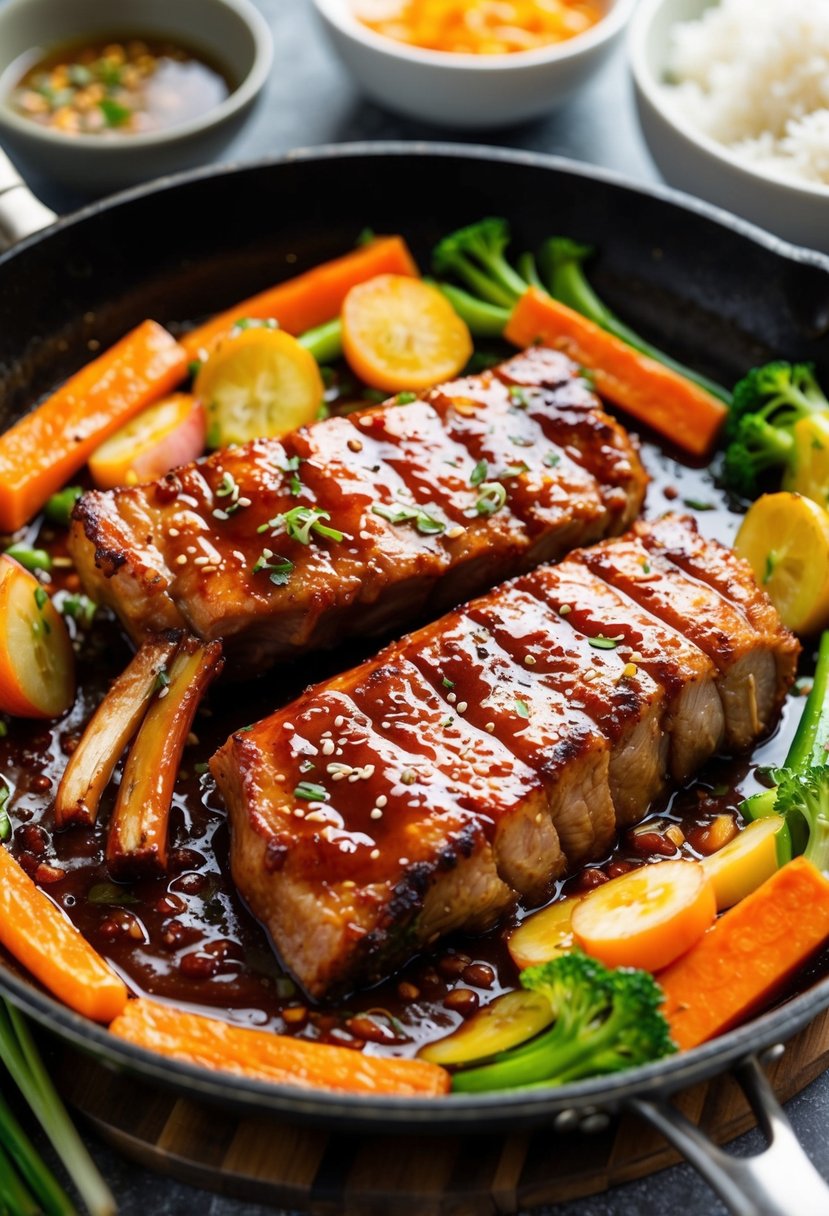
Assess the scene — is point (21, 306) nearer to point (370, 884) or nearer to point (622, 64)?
point (370, 884)

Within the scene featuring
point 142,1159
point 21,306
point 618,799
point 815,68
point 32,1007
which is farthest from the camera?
point 815,68

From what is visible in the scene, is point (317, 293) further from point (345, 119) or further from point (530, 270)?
point (345, 119)

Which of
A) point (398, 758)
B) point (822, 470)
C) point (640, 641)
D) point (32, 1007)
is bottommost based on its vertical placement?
point (822, 470)

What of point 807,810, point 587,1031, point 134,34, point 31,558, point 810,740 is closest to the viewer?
point 587,1031

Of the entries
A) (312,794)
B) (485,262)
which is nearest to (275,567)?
(312,794)

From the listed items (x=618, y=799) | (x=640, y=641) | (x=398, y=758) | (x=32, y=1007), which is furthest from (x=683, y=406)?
(x=32, y=1007)

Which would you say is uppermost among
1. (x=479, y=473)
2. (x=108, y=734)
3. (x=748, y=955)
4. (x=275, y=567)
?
(x=275, y=567)

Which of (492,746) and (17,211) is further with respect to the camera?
(17,211)

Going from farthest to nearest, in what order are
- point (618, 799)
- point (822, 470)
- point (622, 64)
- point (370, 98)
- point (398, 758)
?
point (622, 64)
point (370, 98)
point (822, 470)
point (618, 799)
point (398, 758)
